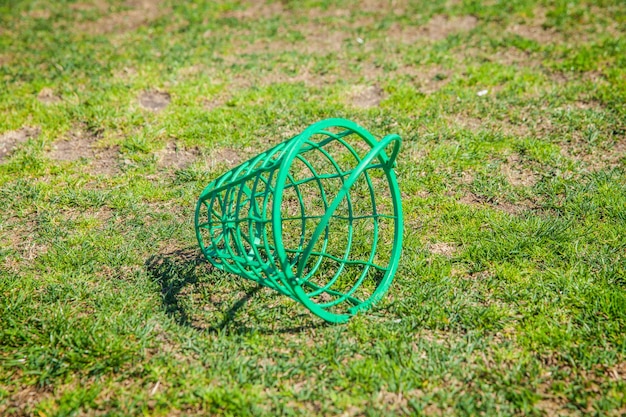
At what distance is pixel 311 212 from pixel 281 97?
1735 millimetres

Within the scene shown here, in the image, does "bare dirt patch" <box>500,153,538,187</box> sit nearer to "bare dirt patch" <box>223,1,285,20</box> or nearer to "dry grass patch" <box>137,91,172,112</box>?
"dry grass patch" <box>137,91,172,112</box>

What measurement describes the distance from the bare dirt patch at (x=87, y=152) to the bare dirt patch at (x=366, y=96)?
7.33 ft

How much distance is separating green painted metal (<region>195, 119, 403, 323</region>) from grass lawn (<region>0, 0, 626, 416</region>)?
18 centimetres

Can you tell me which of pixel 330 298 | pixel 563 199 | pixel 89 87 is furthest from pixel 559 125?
pixel 89 87

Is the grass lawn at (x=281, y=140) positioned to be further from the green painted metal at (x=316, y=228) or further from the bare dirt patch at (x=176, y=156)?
the green painted metal at (x=316, y=228)

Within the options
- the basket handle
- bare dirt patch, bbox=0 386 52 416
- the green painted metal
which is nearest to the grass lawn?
bare dirt patch, bbox=0 386 52 416

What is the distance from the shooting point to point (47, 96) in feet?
18.4

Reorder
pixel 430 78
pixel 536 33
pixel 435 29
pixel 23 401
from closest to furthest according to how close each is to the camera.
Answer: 1. pixel 23 401
2. pixel 430 78
3. pixel 536 33
4. pixel 435 29

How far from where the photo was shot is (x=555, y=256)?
3609 millimetres

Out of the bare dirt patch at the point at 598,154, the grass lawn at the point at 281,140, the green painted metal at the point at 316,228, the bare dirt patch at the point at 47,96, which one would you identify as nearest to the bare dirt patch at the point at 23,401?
the grass lawn at the point at 281,140

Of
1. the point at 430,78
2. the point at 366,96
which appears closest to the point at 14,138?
the point at 366,96

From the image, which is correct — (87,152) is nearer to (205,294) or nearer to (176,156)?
(176,156)

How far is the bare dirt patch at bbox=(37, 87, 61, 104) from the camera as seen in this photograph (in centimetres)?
553

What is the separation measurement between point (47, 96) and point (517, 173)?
4.43 metres
